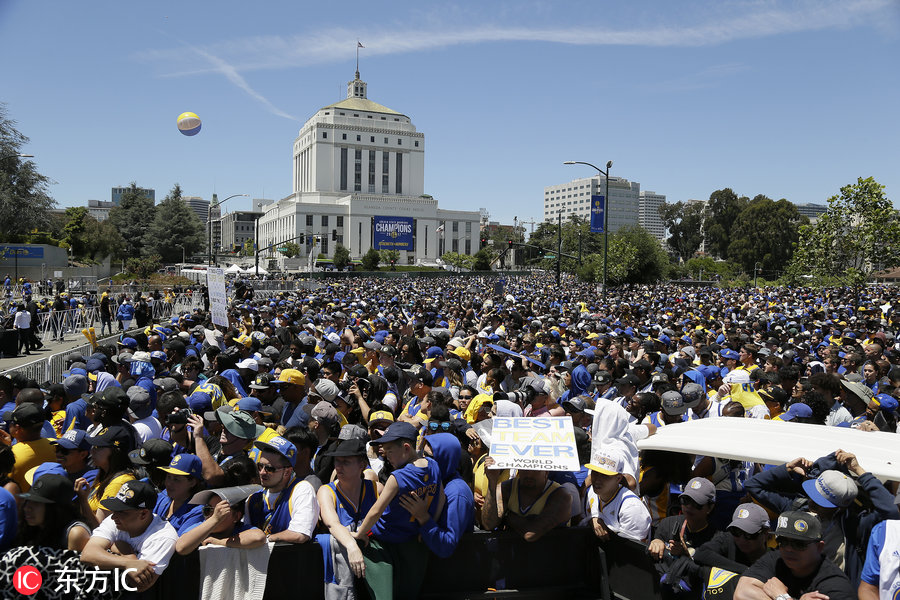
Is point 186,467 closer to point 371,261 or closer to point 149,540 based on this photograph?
point 149,540

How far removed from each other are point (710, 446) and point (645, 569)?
87 cm

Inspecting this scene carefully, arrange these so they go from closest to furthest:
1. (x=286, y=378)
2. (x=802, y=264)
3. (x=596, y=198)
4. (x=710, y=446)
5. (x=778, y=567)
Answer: (x=778, y=567) < (x=710, y=446) < (x=286, y=378) < (x=596, y=198) < (x=802, y=264)

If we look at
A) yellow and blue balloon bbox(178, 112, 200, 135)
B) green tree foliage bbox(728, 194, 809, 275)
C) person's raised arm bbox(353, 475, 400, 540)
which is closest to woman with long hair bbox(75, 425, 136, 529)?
person's raised arm bbox(353, 475, 400, 540)

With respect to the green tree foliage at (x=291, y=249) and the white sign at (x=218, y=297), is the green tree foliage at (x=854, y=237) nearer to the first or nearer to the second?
the white sign at (x=218, y=297)

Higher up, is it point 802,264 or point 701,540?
point 802,264

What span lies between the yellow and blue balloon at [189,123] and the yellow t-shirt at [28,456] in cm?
2345

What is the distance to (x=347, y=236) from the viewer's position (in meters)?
124

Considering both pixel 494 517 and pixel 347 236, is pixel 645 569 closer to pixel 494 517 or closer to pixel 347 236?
pixel 494 517

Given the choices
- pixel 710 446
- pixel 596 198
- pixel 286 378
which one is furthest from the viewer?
pixel 596 198

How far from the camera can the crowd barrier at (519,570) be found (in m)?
3.93

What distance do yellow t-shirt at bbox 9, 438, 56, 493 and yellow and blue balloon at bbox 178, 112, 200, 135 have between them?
923 inches

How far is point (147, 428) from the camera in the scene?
579 cm

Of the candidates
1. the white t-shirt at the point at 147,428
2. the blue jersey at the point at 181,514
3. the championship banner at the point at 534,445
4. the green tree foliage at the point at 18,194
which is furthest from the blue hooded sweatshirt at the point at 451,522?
the green tree foliage at the point at 18,194

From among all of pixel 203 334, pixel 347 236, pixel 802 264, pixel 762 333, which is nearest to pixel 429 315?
pixel 203 334
